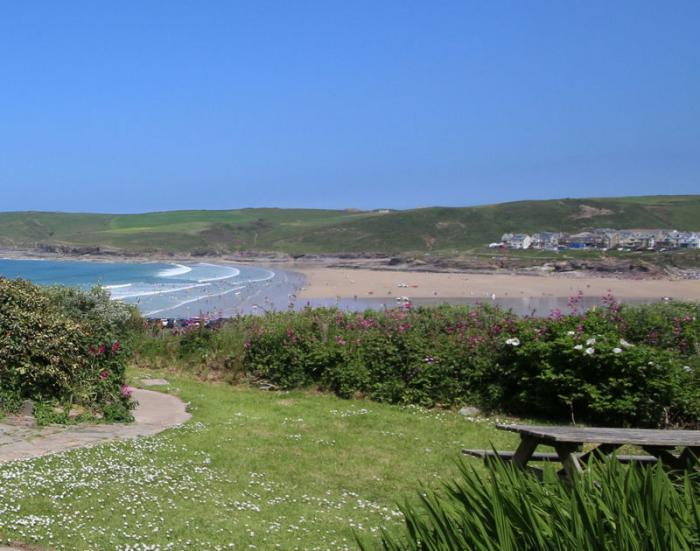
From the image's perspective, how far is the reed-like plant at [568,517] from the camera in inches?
127

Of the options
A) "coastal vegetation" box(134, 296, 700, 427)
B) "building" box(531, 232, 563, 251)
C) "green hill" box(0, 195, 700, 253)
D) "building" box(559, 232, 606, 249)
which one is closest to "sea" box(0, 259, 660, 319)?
"coastal vegetation" box(134, 296, 700, 427)

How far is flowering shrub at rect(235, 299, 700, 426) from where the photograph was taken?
1111 cm

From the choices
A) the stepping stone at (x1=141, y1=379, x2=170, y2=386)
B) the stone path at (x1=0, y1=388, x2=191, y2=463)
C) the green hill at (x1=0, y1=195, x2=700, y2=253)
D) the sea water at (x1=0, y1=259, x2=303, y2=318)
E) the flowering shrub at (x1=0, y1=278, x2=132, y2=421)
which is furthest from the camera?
the green hill at (x1=0, y1=195, x2=700, y2=253)

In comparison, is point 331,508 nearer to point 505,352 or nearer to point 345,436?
point 345,436

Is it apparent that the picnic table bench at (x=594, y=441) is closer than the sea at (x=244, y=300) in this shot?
Yes

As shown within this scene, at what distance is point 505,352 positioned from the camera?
12398 millimetres

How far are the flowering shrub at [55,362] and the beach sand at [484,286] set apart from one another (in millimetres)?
35929

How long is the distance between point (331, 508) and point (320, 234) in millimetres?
131914

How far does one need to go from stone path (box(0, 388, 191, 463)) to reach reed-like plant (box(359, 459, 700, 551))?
18.1 ft

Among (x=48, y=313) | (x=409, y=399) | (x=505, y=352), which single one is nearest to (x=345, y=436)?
(x=409, y=399)

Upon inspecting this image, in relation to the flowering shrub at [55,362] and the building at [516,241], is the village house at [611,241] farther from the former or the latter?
the flowering shrub at [55,362]

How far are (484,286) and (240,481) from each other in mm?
50230

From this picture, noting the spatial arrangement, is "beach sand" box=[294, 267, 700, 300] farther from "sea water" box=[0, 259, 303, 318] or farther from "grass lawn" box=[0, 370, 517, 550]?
"grass lawn" box=[0, 370, 517, 550]

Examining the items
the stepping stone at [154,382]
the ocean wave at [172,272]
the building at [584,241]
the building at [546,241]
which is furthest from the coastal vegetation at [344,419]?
the building at [584,241]
